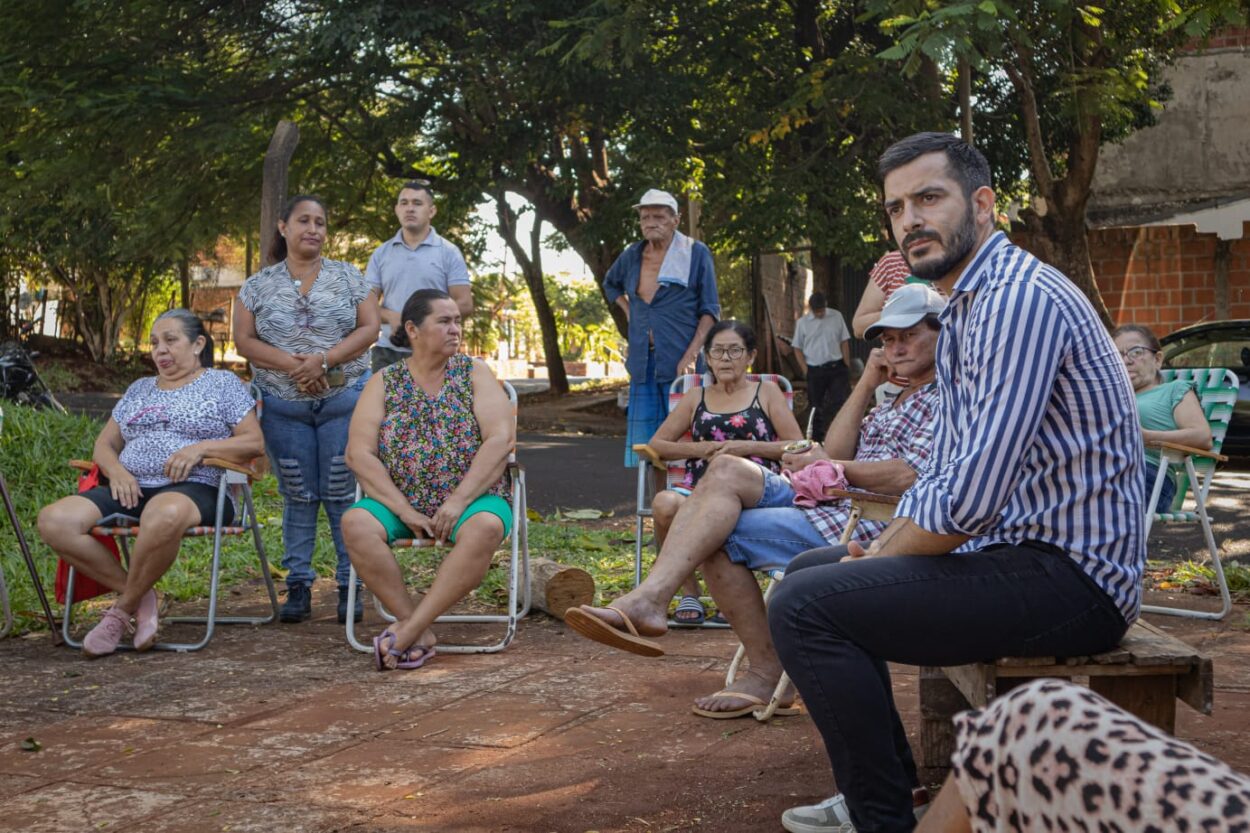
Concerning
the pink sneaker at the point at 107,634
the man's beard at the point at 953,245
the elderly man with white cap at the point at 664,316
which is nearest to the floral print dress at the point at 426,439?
the pink sneaker at the point at 107,634

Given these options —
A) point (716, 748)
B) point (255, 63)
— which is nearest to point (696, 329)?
point (716, 748)

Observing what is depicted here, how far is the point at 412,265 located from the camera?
25.1 feet

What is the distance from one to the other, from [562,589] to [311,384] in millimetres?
1502

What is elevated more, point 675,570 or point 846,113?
point 846,113

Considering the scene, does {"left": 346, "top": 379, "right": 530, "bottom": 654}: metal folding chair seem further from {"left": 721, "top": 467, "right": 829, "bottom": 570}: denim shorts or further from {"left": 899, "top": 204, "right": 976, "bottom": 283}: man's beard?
{"left": 899, "top": 204, "right": 976, "bottom": 283}: man's beard

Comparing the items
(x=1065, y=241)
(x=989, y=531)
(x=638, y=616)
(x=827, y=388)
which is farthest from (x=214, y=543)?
(x=1065, y=241)

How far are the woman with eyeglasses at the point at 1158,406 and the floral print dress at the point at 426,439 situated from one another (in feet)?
9.92

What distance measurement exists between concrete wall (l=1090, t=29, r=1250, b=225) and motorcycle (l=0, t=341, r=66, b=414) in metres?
15.3

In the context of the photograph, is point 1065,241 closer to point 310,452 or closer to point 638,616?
point 310,452

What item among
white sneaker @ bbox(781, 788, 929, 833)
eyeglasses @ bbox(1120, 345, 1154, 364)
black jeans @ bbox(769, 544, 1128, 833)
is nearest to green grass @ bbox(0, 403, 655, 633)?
eyeglasses @ bbox(1120, 345, 1154, 364)

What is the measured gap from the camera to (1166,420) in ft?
22.7

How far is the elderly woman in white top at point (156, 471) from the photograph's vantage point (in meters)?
6.26

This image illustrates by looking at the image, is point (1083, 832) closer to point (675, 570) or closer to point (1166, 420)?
point (675, 570)

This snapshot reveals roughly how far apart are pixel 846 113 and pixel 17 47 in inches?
389
